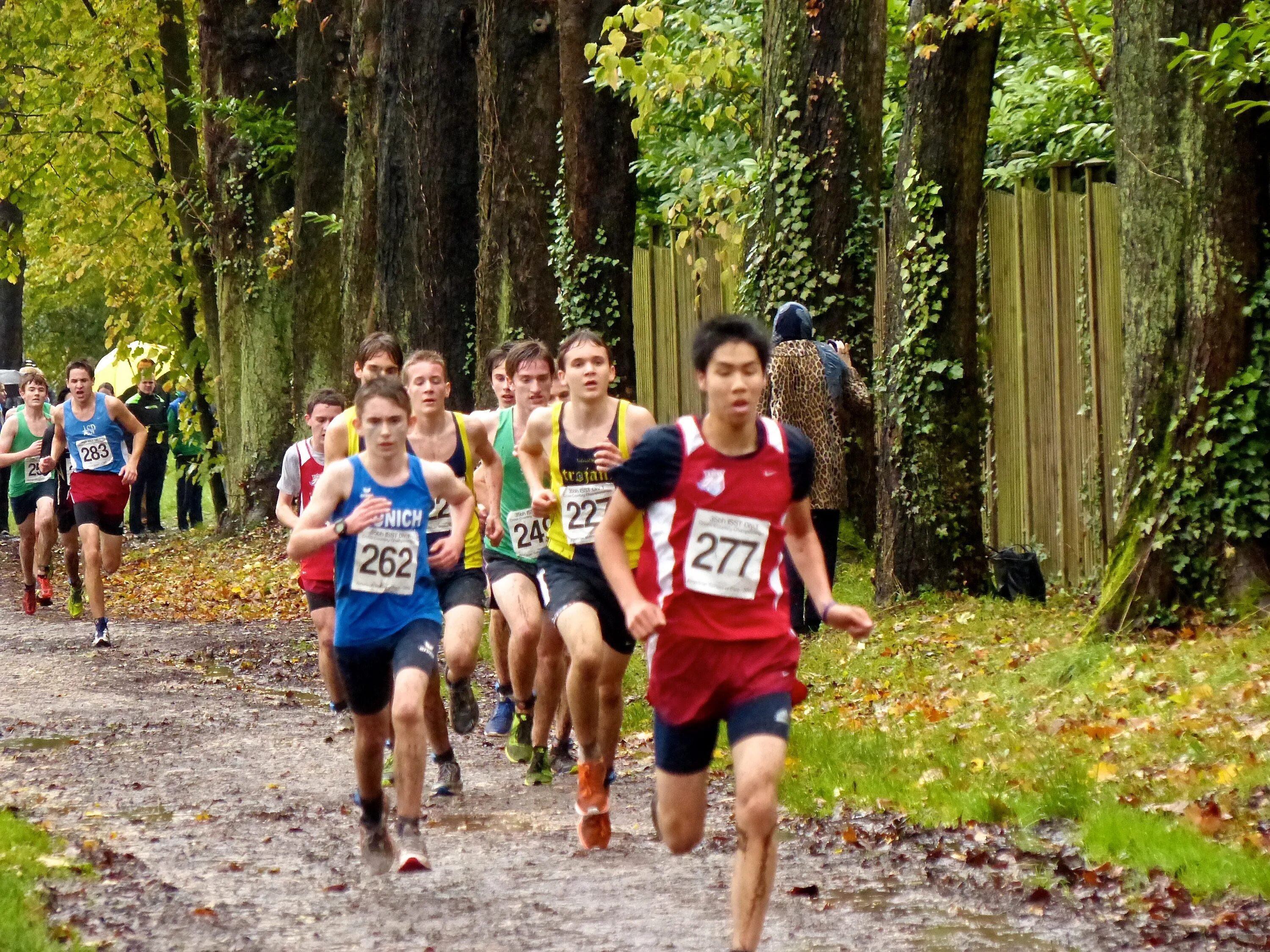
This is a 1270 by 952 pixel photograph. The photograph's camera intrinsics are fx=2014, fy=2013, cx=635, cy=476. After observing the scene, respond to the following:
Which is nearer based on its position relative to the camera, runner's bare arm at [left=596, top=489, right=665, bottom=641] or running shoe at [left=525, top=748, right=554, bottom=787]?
runner's bare arm at [left=596, top=489, right=665, bottom=641]

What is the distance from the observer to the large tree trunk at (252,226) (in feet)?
87.2

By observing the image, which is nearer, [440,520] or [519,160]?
[440,520]

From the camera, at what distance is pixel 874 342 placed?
1582cm

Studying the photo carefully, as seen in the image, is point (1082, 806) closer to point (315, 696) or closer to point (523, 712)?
point (523, 712)

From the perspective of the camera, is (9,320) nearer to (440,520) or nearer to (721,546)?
(440,520)

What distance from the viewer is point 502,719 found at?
11352mm

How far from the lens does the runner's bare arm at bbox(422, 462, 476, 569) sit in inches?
321

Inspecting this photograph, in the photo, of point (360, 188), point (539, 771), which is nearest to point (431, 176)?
point (360, 188)

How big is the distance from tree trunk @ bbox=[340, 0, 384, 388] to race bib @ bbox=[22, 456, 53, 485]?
10.5 feet

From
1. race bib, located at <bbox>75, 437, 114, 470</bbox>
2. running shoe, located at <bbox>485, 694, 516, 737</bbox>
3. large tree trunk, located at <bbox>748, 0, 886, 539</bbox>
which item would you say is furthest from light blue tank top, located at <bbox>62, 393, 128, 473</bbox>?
running shoe, located at <bbox>485, 694, 516, 737</bbox>

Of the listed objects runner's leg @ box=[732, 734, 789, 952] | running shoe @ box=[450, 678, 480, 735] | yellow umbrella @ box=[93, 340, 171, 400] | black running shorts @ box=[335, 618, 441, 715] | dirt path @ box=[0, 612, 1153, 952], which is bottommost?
dirt path @ box=[0, 612, 1153, 952]

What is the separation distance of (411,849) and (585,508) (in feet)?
6.00

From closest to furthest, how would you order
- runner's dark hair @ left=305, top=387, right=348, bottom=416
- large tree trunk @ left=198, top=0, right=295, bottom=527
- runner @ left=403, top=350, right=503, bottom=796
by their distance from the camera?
1. runner @ left=403, top=350, right=503, bottom=796
2. runner's dark hair @ left=305, top=387, right=348, bottom=416
3. large tree trunk @ left=198, top=0, right=295, bottom=527

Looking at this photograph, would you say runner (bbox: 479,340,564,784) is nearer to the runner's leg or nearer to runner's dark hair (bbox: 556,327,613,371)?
runner's dark hair (bbox: 556,327,613,371)
